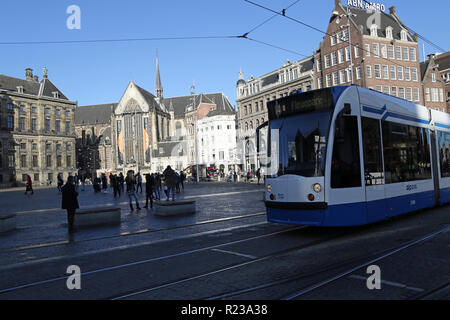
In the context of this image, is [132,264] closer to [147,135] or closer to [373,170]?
[373,170]

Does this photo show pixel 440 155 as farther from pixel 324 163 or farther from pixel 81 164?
pixel 81 164

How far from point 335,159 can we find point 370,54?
41.1 metres

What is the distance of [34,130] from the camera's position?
73.1 m

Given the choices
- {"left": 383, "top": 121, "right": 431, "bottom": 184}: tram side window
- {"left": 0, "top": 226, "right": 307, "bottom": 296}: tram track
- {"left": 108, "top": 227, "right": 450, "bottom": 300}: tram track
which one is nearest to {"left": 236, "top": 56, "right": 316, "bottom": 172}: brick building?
{"left": 383, "top": 121, "right": 431, "bottom": 184}: tram side window

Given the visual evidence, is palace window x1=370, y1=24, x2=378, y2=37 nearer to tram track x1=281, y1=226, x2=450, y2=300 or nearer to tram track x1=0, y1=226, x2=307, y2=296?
tram track x1=281, y1=226, x2=450, y2=300

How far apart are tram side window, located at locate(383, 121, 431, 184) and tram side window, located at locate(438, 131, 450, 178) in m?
1.33

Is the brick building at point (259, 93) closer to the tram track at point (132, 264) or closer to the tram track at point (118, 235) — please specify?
the tram track at point (118, 235)

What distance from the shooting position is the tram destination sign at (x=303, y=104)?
7.95 metres

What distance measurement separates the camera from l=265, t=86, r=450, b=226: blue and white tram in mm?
7707

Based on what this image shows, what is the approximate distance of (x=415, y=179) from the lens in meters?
10.5

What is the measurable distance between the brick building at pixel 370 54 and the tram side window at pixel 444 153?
3230 cm

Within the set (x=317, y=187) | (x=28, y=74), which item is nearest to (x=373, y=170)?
(x=317, y=187)

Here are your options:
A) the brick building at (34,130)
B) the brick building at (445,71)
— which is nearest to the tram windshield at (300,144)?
the brick building at (445,71)
